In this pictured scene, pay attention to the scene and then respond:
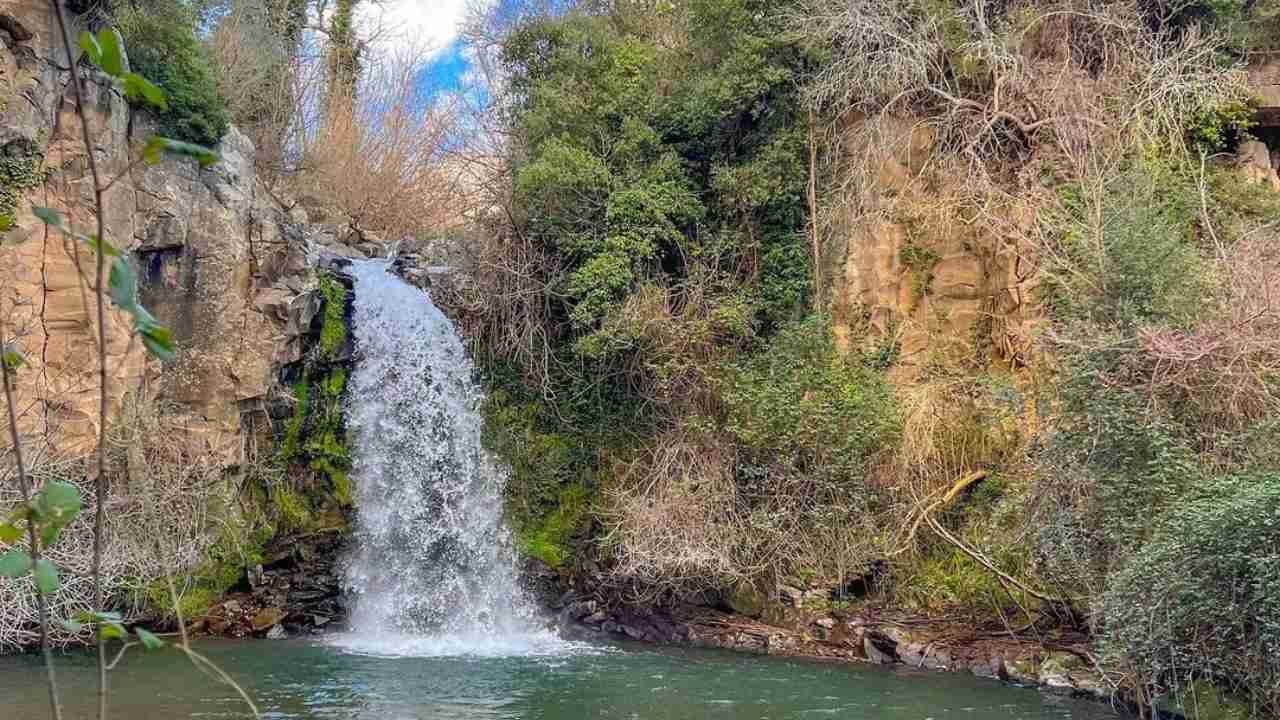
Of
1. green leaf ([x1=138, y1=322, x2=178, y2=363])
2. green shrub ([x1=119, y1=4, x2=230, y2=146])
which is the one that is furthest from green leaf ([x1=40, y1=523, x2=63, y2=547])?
green shrub ([x1=119, y1=4, x2=230, y2=146])

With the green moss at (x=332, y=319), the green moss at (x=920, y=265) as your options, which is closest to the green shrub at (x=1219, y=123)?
the green moss at (x=920, y=265)

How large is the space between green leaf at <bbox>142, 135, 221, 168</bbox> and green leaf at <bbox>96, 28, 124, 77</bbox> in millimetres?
96

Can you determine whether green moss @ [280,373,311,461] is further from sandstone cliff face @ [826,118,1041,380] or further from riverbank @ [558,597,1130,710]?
sandstone cliff face @ [826,118,1041,380]

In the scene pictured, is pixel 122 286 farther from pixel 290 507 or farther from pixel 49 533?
pixel 290 507

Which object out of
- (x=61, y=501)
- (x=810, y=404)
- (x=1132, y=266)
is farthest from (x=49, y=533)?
(x=810, y=404)

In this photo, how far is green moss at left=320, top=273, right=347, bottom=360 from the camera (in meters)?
14.5

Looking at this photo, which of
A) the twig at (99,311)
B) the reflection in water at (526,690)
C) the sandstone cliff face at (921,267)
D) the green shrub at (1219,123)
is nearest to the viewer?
the twig at (99,311)

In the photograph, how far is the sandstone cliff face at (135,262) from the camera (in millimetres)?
11469

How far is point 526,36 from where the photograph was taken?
605 inches

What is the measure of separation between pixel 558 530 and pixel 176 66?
7.64 meters

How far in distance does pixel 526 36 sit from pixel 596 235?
369cm

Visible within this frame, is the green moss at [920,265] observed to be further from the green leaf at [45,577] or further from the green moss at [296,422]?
the green leaf at [45,577]

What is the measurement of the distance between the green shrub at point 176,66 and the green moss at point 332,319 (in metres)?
2.47

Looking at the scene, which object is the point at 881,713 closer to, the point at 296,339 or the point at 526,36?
the point at 296,339
